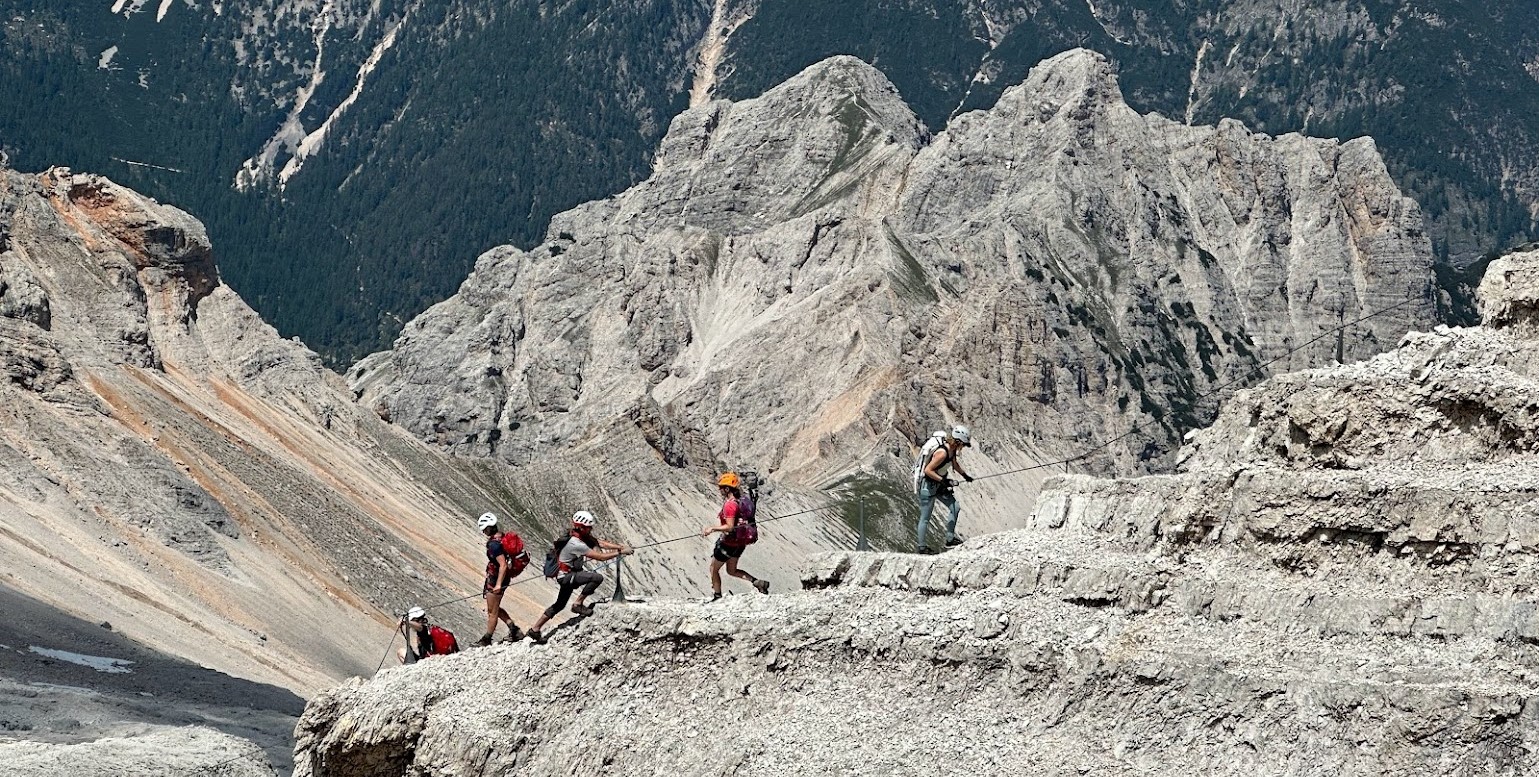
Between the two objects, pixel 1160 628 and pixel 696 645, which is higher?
pixel 1160 628

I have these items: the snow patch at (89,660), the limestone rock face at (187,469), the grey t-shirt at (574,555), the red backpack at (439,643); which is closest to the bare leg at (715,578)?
the grey t-shirt at (574,555)

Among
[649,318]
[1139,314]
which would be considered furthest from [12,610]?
[1139,314]

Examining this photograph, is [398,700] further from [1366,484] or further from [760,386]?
[760,386]

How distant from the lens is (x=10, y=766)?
112 feet

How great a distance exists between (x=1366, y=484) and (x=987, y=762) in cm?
504

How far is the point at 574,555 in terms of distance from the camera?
3158 centimetres

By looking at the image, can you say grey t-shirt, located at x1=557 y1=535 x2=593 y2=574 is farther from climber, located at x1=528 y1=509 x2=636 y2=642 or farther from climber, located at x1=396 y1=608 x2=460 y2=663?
climber, located at x1=396 y1=608 x2=460 y2=663

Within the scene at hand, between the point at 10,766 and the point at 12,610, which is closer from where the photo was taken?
the point at 10,766

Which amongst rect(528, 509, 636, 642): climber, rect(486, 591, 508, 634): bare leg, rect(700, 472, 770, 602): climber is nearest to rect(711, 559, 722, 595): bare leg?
rect(700, 472, 770, 602): climber

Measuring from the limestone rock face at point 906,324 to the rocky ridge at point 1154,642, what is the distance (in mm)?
96855

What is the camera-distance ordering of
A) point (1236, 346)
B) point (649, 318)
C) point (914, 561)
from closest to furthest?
point (914, 561) → point (649, 318) → point (1236, 346)

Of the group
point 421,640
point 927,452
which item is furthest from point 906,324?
point 927,452

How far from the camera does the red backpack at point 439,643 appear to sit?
34.3m

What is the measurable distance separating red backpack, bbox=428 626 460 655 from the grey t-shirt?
341 cm
